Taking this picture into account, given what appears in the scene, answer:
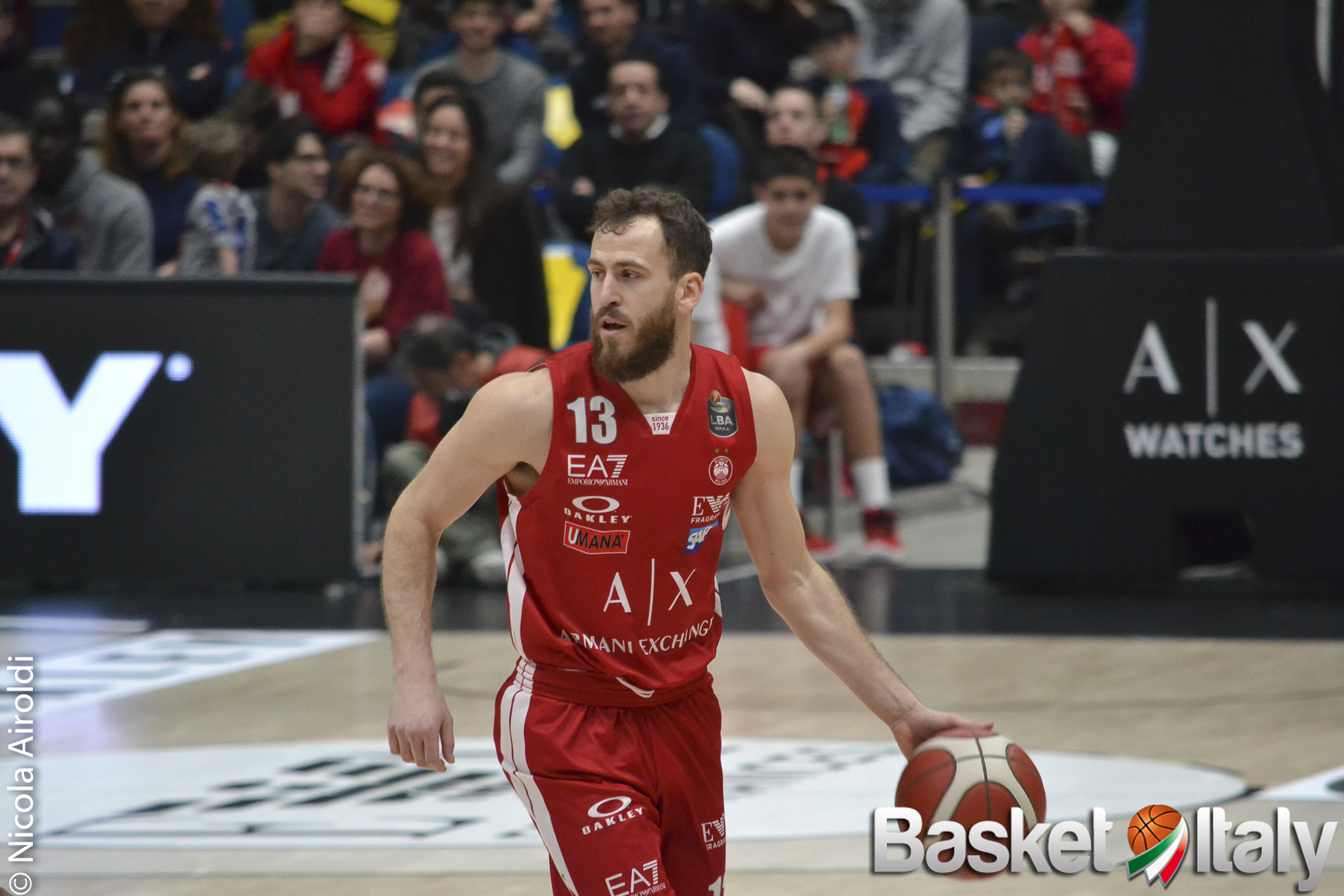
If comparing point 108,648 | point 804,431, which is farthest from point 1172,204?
point 108,648

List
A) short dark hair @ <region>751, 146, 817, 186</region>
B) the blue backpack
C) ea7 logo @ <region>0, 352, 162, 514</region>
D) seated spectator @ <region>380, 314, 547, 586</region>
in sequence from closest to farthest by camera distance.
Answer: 1. ea7 logo @ <region>0, 352, 162, 514</region>
2. seated spectator @ <region>380, 314, 547, 586</region>
3. short dark hair @ <region>751, 146, 817, 186</region>
4. the blue backpack

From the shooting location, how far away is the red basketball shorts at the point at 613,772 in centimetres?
358

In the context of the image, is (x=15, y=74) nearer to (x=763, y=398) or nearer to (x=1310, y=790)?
(x=1310, y=790)

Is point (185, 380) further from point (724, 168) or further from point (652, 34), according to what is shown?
point (652, 34)

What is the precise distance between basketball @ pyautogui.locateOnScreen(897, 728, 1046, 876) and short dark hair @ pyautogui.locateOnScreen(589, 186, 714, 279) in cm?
103

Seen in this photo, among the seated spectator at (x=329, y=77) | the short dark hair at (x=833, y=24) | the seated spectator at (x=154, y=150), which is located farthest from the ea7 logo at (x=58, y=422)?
the short dark hair at (x=833, y=24)

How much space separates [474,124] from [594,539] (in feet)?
23.5

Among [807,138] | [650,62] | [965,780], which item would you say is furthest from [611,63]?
[965,780]

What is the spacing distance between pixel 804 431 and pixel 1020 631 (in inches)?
85.8

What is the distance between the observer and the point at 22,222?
10289mm

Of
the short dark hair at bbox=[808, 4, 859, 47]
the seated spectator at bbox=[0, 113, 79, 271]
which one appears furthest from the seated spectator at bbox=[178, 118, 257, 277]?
the short dark hair at bbox=[808, 4, 859, 47]

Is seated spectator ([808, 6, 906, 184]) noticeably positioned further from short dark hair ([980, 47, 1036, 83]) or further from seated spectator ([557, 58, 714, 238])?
seated spectator ([557, 58, 714, 238])

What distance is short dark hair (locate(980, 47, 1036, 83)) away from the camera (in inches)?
499

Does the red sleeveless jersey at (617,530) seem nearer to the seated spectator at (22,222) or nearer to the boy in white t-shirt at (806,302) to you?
the boy in white t-shirt at (806,302)
